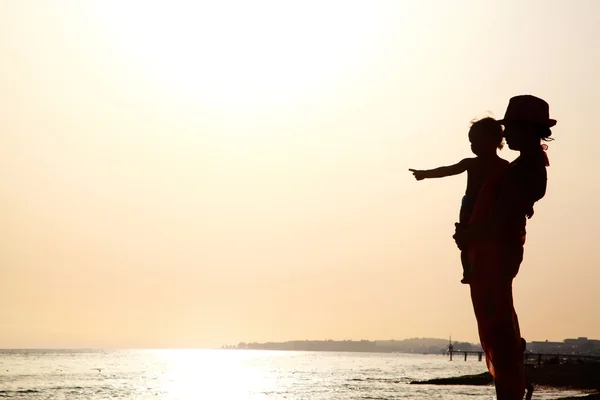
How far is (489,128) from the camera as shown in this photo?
423 centimetres

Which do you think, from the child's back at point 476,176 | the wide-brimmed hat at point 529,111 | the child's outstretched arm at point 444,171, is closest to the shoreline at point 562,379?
the child's outstretched arm at point 444,171

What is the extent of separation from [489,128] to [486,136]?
0.05m

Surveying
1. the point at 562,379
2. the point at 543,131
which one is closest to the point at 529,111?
the point at 543,131

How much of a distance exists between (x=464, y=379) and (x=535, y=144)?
7387 cm

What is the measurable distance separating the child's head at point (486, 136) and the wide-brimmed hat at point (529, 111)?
0.58 ft

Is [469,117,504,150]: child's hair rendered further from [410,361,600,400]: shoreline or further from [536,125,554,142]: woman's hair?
[410,361,600,400]: shoreline

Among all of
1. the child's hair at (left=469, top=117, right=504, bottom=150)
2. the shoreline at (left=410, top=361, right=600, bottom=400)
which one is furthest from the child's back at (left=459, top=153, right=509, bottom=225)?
the shoreline at (left=410, top=361, right=600, bottom=400)

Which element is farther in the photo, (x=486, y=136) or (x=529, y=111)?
(x=486, y=136)

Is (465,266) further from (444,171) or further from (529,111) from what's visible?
(529,111)

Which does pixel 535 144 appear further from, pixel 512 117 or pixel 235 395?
pixel 235 395

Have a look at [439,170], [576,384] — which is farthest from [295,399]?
[439,170]

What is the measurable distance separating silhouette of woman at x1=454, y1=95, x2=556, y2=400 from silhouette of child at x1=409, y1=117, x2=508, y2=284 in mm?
166

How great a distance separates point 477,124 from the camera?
13.9 feet

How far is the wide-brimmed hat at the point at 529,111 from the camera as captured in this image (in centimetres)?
398
